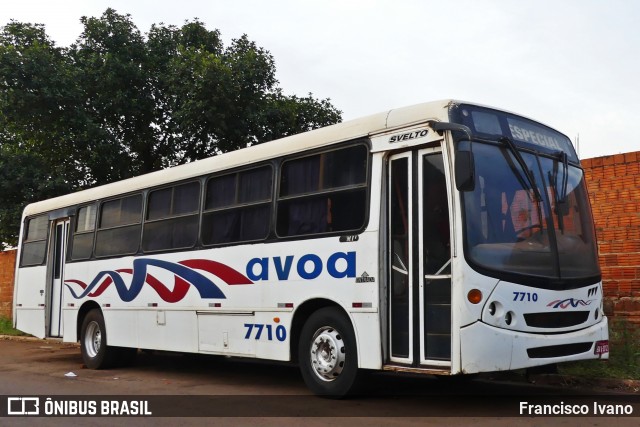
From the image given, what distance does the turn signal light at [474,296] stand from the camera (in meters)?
6.75

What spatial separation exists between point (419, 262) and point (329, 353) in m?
1.59

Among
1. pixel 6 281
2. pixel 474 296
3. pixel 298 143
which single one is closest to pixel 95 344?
pixel 298 143

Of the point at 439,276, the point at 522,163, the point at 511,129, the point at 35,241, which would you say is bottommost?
the point at 439,276

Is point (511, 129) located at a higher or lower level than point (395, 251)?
higher

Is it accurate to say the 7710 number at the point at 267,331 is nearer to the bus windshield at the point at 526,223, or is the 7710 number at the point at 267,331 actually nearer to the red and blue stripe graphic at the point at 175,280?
the red and blue stripe graphic at the point at 175,280

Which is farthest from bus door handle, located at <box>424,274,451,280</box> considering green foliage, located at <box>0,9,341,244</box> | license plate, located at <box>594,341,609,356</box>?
green foliage, located at <box>0,9,341,244</box>

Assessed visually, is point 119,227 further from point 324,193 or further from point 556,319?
point 556,319

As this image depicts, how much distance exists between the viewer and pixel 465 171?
6.87 metres

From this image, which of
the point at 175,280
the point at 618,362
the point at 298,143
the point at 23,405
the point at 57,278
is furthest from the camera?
the point at 57,278

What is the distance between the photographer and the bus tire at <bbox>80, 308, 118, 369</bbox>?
1241 cm

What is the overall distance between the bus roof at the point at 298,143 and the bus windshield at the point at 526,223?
66 centimetres

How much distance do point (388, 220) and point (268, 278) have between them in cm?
201

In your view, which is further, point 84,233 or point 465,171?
point 84,233

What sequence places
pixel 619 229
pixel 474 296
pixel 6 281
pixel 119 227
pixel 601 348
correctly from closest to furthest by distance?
pixel 474 296 < pixel 601 348 < pixel 619 229 < pixel 119 227 < pixel 6 281
